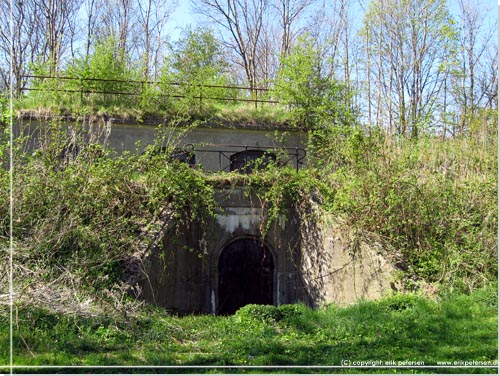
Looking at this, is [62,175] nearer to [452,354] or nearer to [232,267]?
[232,267]

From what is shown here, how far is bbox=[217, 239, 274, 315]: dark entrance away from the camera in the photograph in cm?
1383

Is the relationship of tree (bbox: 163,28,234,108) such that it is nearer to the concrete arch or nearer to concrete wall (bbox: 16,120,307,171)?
concrete wall (bbox: 16,120,307,171)

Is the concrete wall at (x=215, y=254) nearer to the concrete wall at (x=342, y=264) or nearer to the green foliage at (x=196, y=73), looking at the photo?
the concrete wall at (x=342, y=264)

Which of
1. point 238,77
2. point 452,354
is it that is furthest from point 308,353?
point 238,77

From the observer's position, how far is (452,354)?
7.41 meters

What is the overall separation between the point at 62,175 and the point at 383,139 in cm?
790

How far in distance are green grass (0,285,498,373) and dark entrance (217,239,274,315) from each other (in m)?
3.97

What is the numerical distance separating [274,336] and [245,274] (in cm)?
556

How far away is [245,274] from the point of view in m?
14.0

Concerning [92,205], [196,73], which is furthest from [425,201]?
[196,73]

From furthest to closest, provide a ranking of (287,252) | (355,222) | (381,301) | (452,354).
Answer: (287,252) < (355,222) < (381,301) < (452,354)

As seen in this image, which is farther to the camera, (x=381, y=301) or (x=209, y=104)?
(x=209, y=104)

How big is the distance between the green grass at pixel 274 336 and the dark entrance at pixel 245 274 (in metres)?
3.97

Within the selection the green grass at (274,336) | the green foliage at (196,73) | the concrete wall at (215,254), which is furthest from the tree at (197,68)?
the green grass at (274,336)
